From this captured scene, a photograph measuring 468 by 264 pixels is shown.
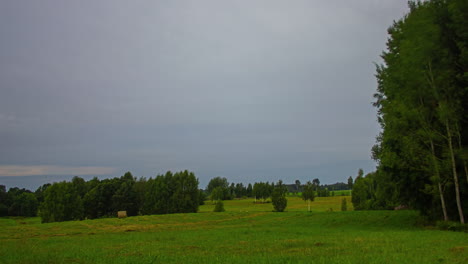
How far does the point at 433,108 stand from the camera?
26.3 meters

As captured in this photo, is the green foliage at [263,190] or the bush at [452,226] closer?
the bush at [452,226]

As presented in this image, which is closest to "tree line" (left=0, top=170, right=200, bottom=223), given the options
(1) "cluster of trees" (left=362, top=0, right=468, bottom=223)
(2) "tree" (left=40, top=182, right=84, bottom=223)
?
(2) "tree" (left=40, top=182, right=84, bottom=223)

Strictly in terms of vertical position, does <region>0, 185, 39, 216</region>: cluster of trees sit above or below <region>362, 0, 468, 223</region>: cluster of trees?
below

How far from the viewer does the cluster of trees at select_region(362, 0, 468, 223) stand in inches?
933

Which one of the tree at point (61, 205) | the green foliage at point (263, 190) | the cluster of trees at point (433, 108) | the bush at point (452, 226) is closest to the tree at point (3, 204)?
the tree at point (61, 205)

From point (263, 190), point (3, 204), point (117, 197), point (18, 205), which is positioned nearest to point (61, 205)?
point (117, 197)

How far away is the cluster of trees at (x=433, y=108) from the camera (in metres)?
23.7

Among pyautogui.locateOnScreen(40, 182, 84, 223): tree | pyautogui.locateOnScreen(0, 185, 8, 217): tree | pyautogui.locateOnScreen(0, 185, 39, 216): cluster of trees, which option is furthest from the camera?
pyautogui.locateOnScreen(0, 185, 39, 216): cluster of trees

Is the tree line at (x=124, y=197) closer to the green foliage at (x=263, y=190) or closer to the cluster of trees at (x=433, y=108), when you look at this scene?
the green foliage at (x=263, y=190)

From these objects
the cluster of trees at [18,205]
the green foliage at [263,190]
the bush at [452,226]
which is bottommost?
the cluster of trees at [18,205]

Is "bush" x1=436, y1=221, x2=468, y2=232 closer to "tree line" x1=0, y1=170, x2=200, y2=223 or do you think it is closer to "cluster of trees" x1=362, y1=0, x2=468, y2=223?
"cluster of trees" x1=362, y1=0, x2=468, y2=223

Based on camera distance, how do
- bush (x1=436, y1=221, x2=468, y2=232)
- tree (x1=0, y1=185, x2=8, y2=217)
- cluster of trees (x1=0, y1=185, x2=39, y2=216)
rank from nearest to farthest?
bush (x1=436, y1=221, x2=468, y2=232) → tree (x1=0, y1=185, x2=8, y2=217) → cluster of trees (x1=0, y1=185, x2=39, y2=216)

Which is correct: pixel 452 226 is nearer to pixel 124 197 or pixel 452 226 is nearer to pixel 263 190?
pixel 124 197

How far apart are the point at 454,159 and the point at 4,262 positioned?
97.6ft
